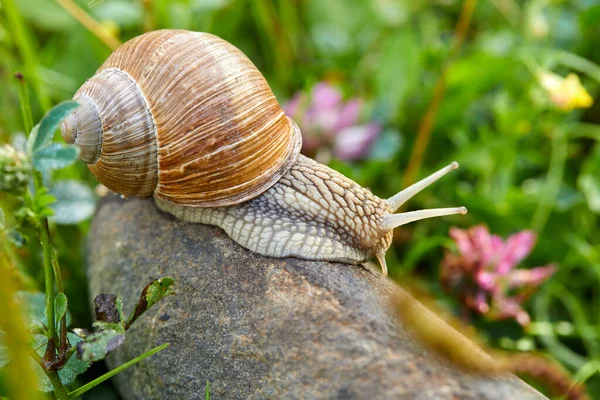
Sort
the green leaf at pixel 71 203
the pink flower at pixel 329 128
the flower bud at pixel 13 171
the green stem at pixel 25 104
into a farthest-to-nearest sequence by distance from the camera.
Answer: the pink flower at pixel 329 128, the green leaf at pixel 71 203, the green stem at pixel 25 104, the flower bud at pixel 13 171

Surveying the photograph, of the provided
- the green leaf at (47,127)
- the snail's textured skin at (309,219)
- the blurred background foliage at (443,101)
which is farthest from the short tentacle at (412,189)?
the green leaf at (47,127)

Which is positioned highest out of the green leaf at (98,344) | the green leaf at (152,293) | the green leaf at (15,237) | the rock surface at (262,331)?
the green leaf at (15,237)

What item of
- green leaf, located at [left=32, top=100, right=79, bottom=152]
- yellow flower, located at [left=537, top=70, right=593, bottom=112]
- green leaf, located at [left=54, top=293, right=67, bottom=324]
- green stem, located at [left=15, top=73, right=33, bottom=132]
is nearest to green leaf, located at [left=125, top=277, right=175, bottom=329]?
green leaf, located at [left=54, top=293, right=67, bottom=324]

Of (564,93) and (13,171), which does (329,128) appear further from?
(13,171)

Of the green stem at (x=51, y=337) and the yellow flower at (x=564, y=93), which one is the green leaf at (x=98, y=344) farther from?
the yellow flower at (x=564, y=93)

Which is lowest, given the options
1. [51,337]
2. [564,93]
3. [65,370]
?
[65,370]

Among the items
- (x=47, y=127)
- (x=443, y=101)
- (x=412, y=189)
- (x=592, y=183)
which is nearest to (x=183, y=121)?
(x=47, y=127)

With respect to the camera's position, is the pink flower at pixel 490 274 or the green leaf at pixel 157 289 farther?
the pink flower at pixel 490 274
